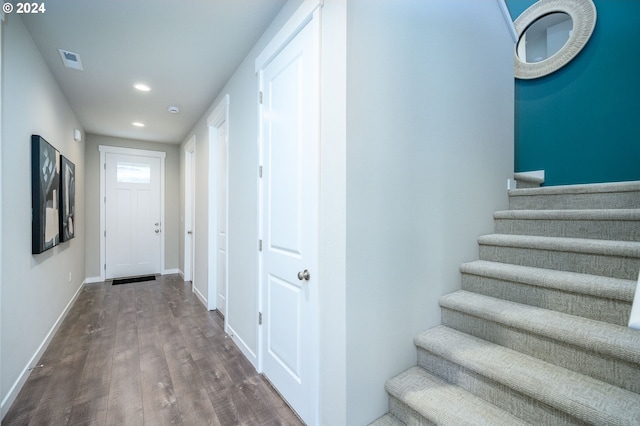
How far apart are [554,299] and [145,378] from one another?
2699 millimetres

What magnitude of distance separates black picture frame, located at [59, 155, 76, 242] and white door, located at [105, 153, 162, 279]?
154 cm

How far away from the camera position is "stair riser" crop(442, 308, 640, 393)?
1052 millimetres

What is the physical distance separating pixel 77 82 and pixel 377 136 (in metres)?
3.42

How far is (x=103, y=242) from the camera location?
5.02 meters

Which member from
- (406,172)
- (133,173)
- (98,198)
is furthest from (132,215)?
(406,172)

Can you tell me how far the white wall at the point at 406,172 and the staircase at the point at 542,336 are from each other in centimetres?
13

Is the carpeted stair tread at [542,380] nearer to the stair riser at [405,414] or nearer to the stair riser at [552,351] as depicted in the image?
the stair riser at [552,351]

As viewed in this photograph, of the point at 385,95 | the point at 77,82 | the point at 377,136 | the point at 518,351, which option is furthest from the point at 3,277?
the point at 518,351

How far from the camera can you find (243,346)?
8.05ft

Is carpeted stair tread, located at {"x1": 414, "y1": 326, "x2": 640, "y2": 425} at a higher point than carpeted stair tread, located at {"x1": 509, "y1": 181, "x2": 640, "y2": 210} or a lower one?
lower

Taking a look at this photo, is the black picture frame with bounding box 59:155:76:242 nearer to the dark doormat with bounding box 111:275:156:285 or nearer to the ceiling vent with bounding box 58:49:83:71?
the ceiling vent with bounding box 58:49:83:71

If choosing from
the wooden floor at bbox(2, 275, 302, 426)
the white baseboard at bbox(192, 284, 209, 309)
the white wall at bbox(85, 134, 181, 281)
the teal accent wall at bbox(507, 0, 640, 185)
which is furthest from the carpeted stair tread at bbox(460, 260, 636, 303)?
the white wall at bbox(85, 134, 181, 281)

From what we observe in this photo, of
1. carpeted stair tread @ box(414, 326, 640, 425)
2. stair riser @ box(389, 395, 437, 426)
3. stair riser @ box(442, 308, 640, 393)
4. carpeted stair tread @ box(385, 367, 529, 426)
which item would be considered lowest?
stair riser @ box(389, 395, 437, 426)

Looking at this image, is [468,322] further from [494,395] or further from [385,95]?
[385,95]
